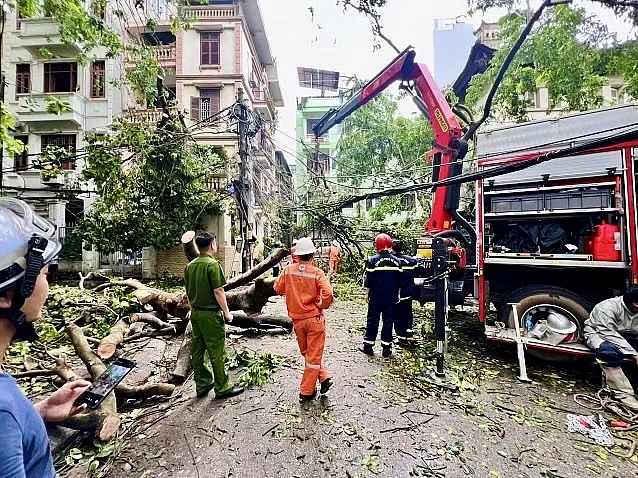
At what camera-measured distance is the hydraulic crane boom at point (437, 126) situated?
6.72 metres

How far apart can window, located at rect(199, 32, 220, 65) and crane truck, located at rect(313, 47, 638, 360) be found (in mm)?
18050

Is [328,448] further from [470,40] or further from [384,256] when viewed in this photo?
[470,40]

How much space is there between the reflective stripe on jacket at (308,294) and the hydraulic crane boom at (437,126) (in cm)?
371

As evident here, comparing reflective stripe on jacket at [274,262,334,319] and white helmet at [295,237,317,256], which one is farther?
white helmet at [295,237,317,256]

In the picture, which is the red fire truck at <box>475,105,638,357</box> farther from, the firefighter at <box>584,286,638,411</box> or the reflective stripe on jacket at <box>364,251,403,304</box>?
the reflective stripe on jacket at <box>364,251,403,304</box>

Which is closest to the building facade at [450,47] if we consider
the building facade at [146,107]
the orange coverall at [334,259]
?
the building facade at [146,107]

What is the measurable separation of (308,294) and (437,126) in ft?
15.7

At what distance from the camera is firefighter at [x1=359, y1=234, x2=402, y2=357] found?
521cm

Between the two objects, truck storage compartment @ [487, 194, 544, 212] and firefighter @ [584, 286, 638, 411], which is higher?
truck storage compartment @ [487, 194, 544, 212]

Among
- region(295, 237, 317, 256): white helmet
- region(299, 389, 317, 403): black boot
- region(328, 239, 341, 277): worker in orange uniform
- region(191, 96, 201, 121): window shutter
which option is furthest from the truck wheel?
region(191, 96, 201, 121): window shutter

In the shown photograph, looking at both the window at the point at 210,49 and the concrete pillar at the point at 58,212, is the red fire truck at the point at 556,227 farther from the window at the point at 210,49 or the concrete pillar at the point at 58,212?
the window at the point at 210,49

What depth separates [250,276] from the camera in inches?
245

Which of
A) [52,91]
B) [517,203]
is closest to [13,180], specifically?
[52,91]

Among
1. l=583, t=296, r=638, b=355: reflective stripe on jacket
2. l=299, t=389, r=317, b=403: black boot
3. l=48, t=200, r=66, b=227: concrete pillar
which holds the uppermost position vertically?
l=48, t=200, r=66, b=227: concrete pillar
